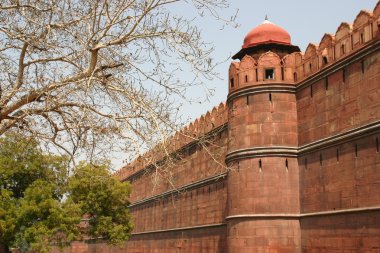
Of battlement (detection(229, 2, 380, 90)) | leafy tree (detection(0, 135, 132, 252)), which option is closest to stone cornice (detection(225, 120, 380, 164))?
battlement (detection(229, 2, 380, 90))

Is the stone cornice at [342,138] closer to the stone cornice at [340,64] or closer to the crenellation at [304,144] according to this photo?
the crenellation at [304,144]

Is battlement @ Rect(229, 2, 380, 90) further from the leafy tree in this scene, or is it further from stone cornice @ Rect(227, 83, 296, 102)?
the leafy tree

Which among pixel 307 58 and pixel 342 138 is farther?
pixel 307 58

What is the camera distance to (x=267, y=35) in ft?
62.2

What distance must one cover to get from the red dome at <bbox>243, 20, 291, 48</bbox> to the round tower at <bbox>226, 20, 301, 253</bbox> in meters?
1.16

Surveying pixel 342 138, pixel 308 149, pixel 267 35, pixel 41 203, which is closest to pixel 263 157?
pixel 308 149

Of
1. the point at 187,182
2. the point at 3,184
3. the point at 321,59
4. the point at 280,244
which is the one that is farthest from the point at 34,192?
the point at 321,59

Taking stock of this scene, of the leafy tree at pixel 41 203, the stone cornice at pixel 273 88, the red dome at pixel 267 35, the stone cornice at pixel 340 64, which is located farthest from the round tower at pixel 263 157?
the leafy tree at pixel 41 203

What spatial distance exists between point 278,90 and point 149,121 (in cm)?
1102

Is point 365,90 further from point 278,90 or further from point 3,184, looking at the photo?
point 3,184

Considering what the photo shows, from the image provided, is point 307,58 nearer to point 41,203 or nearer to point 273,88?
point 273,88

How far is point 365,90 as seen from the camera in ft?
44.7

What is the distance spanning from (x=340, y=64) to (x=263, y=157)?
13.2ft

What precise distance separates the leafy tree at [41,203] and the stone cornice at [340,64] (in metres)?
10.5
